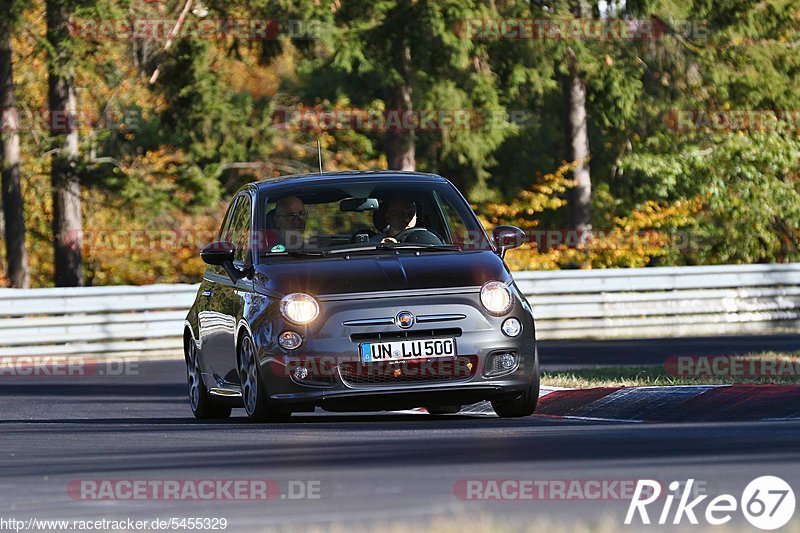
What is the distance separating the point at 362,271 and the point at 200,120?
85.7 ft

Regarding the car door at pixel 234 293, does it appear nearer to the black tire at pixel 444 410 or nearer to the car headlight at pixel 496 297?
the car headlight at pixel 496 297

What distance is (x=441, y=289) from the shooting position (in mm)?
11656

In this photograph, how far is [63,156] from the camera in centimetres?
3581

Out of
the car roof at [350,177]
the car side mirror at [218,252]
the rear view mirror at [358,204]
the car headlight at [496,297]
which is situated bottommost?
the car headlight at [496,297]

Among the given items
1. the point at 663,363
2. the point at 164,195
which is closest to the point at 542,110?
the point at 164,195

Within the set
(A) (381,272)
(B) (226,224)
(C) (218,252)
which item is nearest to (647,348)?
(B) (226,224)

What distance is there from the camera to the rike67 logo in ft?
23.6

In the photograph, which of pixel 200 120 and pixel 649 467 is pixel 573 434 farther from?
pixel 200 120

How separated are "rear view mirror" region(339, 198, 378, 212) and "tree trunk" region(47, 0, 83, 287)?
70.6 ft

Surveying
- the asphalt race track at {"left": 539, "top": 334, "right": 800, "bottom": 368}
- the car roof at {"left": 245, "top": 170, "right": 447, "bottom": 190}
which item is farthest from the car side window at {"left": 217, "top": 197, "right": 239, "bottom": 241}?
the asphalt race track at {"left": 539, "top": 334, "right": 800, "bottom": 368}

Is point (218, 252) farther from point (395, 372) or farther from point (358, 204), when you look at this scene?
point (395, 372)

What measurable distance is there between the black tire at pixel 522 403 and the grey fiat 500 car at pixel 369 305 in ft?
0.04

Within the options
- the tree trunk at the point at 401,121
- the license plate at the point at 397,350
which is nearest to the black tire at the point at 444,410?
A: the license plate at the point at 397,350

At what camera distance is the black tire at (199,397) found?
13906 mm
